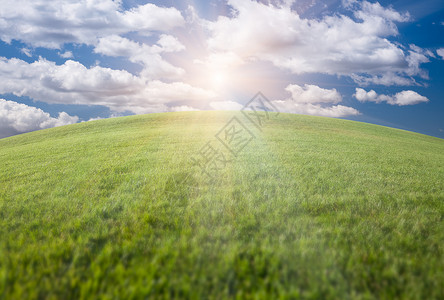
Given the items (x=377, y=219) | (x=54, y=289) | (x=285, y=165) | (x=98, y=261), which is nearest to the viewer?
(x=54, y=289)

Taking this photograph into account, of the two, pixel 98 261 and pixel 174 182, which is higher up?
pixel 174 182

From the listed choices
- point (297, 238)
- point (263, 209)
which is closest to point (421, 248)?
point (297, 238)

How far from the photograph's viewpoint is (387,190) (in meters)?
5.90

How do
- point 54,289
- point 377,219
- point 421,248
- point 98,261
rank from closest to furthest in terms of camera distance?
point 54,289 < point 98,261 < point 421,248 < point 377,219

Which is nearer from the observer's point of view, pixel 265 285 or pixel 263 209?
pixel 265 285

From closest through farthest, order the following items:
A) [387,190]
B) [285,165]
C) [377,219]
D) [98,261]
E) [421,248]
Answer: [98,261] < [421,248] < [377,219] < [387,190] < [285,165]

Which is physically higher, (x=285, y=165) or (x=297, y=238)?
(x=285, y=165)

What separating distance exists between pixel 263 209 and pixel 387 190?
423 cm

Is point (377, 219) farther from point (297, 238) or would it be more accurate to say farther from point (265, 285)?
point (265, 285)

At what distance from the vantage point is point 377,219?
4.04 m

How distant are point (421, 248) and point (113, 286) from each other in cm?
451

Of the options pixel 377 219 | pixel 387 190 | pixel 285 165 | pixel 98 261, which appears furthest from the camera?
pixel 285 165

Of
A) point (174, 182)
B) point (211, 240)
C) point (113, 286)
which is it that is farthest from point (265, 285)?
point (174, 182)

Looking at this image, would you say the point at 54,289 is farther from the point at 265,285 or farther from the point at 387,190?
the point at 387,190
